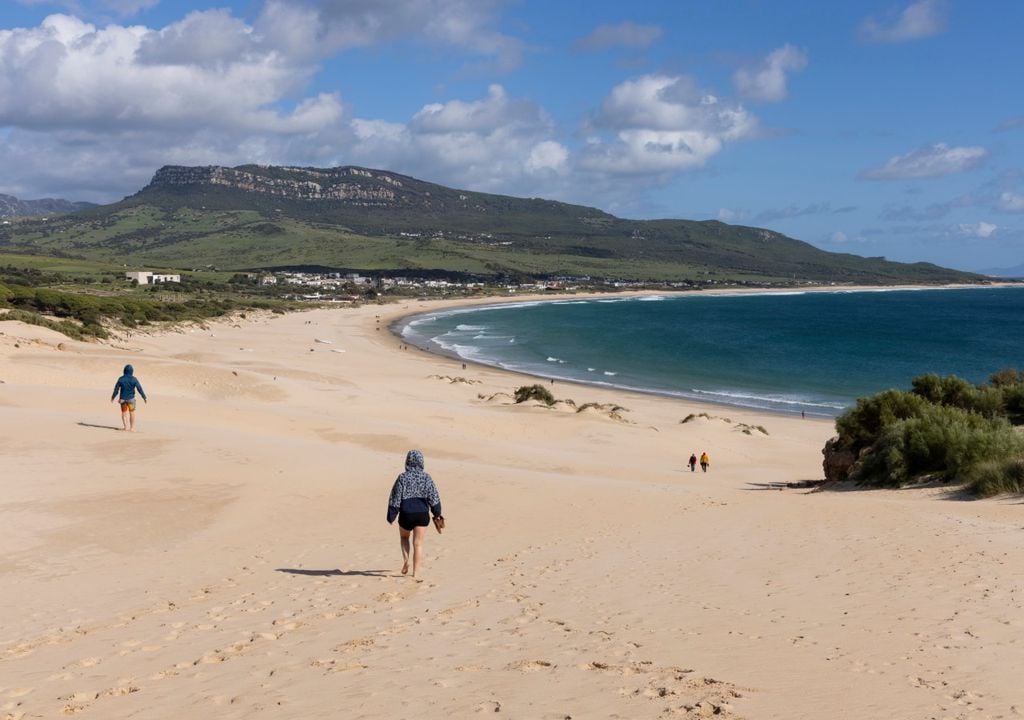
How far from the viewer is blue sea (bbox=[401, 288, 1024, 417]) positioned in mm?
55531

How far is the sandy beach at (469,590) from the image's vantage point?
575cm

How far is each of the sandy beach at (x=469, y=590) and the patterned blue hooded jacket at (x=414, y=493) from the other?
872mm

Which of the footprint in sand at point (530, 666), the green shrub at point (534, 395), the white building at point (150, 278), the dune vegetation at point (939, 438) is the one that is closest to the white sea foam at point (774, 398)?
Answer: the green shrub at point (534, 395)

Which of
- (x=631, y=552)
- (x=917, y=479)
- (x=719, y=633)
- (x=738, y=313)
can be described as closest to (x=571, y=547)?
(x=631, y=552)

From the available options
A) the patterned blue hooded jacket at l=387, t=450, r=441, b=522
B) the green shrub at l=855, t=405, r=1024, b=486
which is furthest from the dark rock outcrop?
the patterned blue hooded jacket at l=387, t=450, r=441, b=522

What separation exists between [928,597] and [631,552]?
4.09 meters

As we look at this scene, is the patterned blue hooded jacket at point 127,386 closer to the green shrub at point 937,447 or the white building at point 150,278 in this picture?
the green shrub at point 937,447

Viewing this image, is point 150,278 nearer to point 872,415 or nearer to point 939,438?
point 872,415

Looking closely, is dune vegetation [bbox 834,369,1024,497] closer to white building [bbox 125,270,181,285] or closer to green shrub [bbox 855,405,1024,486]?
green shrub [bbox 855,405,1024,486]

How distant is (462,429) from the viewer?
2941 cm

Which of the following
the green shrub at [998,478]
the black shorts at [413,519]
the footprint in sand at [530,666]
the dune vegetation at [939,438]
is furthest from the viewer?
the dune vegetation at [939,438]

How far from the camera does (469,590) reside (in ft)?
30.3

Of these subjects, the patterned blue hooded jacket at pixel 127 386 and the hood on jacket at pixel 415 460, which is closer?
the hood on jacket at pixel 415 460

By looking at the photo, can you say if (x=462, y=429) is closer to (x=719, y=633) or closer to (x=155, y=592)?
(x=155, y=592)
